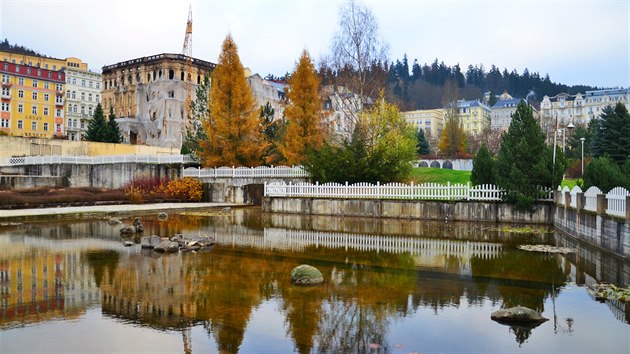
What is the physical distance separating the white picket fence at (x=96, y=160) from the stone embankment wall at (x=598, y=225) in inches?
1115

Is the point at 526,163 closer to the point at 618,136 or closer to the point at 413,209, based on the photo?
the point at 413,209

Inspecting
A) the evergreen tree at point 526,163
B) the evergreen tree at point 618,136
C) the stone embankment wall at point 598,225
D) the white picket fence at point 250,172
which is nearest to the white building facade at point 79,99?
the white picket fence at point 250,172

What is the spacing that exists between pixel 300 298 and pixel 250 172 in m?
27.0

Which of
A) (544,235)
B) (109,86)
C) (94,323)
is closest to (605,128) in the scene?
(544,235)

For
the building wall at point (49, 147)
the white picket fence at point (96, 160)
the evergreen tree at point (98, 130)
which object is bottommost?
the white picket fence at point (96, 160)

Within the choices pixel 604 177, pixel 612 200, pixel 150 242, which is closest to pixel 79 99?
pixel 150 242

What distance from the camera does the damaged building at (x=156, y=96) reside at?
77.8 meters

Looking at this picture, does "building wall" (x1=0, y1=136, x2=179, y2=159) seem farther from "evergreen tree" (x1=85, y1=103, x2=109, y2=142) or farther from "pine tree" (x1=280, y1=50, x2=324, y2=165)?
"pine tree" (x1=280, y1=50, x2=324, y2=165)

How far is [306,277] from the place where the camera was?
9922mm

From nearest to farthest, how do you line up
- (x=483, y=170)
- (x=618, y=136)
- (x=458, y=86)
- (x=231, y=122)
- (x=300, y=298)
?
(x=300, y=298) < (x=483, y=170) < (x=231, y=122) < (x=618, y=136) < (x=458, y=86)

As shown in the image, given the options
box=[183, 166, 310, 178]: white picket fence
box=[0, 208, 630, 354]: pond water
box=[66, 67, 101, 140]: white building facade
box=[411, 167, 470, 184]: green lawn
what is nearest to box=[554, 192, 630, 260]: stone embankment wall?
box=[0, 208, 630, 354]: pond water

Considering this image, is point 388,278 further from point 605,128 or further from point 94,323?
point 605,128

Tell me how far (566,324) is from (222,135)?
33.1 m

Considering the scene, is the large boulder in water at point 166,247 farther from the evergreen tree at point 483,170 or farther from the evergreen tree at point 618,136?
the evergreen tree at point 618,136
